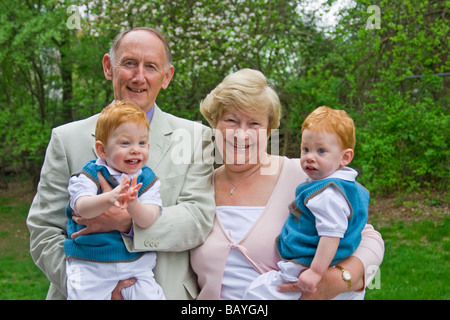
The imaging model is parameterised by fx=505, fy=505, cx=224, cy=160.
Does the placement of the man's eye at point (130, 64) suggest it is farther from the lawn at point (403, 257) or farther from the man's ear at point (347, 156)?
the lawn at point (403, 257)

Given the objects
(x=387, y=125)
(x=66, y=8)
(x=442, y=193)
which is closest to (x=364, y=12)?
(x=387, y=125)

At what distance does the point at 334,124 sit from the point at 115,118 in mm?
1040

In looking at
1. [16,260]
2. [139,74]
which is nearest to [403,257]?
[139,74]

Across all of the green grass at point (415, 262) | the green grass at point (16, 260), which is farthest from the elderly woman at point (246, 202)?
the green grass at point (16, 260)

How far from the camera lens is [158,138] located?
283 centimetres

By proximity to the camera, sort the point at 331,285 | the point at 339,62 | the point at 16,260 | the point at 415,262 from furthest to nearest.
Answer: the point at 16,260 → the point at 339,62 → the point at 415,262 → the point at 331,285

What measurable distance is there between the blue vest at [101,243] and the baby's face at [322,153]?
0.77m

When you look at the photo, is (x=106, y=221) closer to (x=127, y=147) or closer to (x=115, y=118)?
(x=127, y=147)

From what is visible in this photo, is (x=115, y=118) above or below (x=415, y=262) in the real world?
above

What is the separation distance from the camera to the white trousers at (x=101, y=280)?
243cm

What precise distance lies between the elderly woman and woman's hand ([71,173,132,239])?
473mm

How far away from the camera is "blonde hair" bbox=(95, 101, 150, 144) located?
2.38 meters

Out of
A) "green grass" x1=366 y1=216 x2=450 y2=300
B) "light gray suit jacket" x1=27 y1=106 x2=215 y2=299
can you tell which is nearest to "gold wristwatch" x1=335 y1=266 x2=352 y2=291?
"light gray suit jacket" x1=27 y1=106 x2=215 y2=299
